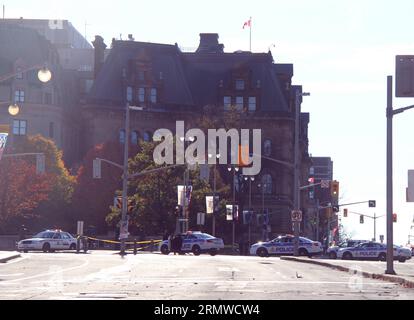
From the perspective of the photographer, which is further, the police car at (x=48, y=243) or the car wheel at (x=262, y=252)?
the car wheel at (x=262, y=252)

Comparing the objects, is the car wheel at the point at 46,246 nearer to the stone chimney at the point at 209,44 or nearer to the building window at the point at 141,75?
the building window at the point at 141,75

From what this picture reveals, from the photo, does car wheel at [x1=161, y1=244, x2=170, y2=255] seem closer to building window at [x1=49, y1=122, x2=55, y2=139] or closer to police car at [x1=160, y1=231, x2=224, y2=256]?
police car at [x1=160, y1=231, x2=224, y2=256]

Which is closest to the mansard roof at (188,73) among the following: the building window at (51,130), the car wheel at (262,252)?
the building window at (51,130)

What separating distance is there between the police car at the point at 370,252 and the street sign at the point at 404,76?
129 feet

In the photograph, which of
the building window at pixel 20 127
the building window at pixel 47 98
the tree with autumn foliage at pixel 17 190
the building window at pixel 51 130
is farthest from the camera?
the building window at pixel 51 130

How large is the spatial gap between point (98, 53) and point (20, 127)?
55.9ft

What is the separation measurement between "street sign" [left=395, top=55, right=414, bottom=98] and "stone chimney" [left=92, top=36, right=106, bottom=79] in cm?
9320

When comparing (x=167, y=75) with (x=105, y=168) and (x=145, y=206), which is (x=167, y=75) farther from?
(x=145, y=206)

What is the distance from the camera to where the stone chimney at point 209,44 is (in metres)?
129

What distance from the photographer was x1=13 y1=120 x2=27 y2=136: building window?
364 ft

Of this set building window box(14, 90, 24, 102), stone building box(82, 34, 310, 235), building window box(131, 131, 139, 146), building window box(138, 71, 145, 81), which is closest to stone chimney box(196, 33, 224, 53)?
stone building box(82, 34, 310, 235)

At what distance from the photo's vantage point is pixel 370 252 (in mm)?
69500

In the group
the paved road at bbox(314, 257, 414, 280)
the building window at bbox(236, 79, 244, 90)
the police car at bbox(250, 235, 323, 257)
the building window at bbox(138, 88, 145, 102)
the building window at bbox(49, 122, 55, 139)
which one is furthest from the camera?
the building window at bbox(236, 79, 244, 90)

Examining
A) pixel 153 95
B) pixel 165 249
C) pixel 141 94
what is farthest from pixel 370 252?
pixel 153 95
